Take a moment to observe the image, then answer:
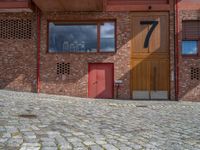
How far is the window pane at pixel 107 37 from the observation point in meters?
18.2

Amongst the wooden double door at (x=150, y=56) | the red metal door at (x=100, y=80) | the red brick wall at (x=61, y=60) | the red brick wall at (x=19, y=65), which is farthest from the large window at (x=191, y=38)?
the red brick wall at (x=19, y=65)

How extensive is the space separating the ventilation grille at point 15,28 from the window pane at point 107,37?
4.70 meters

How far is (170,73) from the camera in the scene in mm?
17734

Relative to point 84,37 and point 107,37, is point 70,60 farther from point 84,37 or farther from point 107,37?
point 107,37

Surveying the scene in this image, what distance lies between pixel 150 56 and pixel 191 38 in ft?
9.15

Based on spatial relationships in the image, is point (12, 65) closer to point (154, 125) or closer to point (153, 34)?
point (153, 34)

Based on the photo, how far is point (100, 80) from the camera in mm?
18094

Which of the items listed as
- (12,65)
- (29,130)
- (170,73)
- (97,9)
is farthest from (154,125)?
(12,65)

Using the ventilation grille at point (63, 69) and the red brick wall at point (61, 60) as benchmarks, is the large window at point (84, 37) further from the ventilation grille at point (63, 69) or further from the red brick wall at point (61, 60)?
the ventilation grille at point (63, 69)

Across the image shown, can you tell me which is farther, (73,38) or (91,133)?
(73,38)

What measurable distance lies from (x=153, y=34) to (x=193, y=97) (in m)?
4.66

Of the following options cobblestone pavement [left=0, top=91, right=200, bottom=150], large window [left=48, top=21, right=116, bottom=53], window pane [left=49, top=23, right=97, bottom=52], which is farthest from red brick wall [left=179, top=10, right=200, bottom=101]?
cobblestone pavement [left=0, top=91, right=200, bottom=150]

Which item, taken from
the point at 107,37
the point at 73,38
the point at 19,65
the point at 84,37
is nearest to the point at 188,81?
the point at 107,37

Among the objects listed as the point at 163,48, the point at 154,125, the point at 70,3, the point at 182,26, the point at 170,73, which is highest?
the point at 70,3
